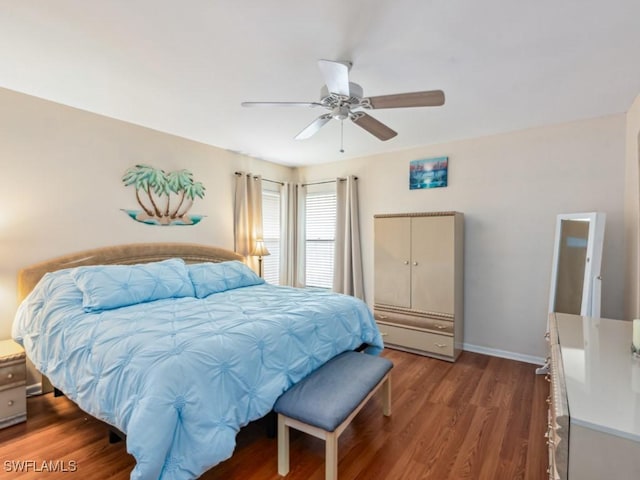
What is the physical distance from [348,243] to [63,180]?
324 cm

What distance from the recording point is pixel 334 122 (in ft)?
10.4

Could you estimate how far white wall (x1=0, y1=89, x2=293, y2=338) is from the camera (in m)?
2.51

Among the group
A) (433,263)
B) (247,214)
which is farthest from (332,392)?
(247,214)

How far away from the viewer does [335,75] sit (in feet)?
5.71

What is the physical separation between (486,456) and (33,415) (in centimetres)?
316

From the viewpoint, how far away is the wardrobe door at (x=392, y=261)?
3701 millimetres

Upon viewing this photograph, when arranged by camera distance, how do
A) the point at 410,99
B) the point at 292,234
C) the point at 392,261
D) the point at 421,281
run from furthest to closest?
the point at 292,234
the point at 392,261
the point at 421,281
the point at 410,99

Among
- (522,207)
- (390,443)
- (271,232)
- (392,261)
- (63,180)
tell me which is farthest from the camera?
(271,232)

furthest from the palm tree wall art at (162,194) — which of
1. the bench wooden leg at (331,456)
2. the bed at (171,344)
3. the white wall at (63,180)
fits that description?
the bench wooden leg at (331,456)

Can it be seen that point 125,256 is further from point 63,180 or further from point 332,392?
point 332,392

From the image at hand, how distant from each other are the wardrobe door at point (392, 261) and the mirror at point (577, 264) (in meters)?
1.41

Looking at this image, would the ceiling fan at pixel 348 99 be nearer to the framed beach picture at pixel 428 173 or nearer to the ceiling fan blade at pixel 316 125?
the ceiling fan blade at pixel 316 125

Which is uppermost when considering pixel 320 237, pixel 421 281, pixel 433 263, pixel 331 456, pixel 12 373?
pixel 320 237

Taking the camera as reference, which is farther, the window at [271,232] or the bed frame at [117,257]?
the window at [271,232]
